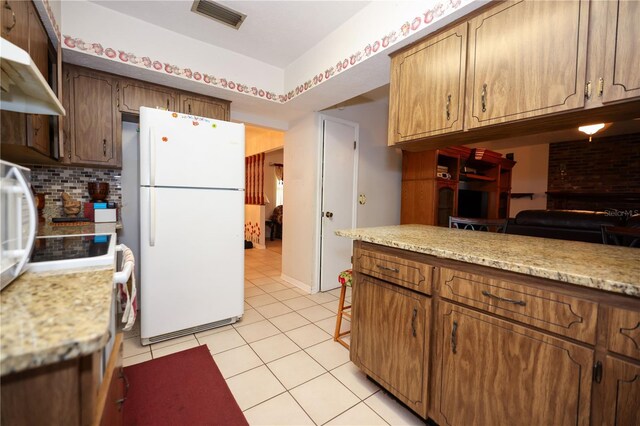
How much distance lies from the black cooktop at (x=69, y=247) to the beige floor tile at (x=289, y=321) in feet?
4.82

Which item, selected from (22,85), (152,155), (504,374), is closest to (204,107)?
(152,155)

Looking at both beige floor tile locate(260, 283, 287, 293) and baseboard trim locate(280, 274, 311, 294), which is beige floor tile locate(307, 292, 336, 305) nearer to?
baseboard trim locate(280, 274, 311, 294)

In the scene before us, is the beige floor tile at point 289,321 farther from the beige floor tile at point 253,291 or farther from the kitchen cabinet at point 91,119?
the kitchen cabinet at point 91,119

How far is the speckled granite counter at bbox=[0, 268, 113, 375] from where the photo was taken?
436 millimetres

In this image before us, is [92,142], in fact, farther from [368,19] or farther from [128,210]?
[368,19]

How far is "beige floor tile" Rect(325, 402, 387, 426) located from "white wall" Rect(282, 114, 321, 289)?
5.85 ft

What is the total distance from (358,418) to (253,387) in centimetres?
62

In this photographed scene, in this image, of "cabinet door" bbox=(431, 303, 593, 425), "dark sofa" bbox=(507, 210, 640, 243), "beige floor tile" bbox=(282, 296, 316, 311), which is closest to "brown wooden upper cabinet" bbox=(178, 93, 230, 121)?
"beige floor tile" bbox=(282, 296, 316, 311)

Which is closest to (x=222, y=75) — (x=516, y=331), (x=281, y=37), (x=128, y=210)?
(x=281, y=37)

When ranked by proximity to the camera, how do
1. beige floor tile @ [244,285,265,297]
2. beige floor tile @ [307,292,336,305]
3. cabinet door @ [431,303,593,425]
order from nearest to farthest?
cabinet door @ [431,303,593,425], beige floor tile @ [307,292,336,305], beige floor tile @ [244,285,265,297]

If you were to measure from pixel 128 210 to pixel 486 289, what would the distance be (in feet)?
9.49

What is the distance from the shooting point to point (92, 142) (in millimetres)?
2191

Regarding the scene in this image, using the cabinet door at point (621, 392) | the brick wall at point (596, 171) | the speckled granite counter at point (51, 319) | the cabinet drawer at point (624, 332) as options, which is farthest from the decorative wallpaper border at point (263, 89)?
the brick wall at point (596, 171)

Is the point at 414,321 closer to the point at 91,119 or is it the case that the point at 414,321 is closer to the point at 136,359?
the point at 136,359
